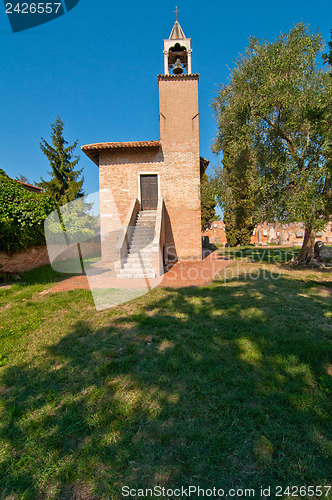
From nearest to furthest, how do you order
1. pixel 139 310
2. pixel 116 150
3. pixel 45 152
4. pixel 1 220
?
pixel 139 310
pixel 1 220
pixel 116 150
pixel 45 152

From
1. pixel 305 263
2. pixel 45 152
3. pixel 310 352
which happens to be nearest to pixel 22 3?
pixel 310 352

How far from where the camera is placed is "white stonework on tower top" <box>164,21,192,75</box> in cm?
1282

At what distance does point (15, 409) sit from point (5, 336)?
2212 millimetres

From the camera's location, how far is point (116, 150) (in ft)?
40.8

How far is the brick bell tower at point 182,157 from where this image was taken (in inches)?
479

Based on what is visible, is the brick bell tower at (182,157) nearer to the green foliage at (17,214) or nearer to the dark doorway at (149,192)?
the dark doorway at (149,192)

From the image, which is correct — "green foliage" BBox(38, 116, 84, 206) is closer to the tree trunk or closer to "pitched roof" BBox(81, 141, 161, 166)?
"pitched roof" BBox(81, 141, 161, 166)

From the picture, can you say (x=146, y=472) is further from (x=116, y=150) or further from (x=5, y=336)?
(x=116, y=150)

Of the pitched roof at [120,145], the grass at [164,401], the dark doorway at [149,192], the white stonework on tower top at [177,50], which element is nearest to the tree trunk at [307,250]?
the grass at [164,401]

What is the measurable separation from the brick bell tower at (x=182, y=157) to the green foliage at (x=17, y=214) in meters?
6.26

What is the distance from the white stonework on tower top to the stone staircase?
8.35 meters

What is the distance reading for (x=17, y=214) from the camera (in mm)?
8344

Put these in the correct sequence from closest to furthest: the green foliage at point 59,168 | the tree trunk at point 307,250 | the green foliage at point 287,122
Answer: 1. the green foliage at point 287,122
2. the tree trunk at point 307,250
3. the green foliage at point 59,168

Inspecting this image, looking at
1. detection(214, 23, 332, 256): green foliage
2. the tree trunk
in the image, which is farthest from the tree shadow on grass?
detection(214, 23, 332, 256): green foliage
